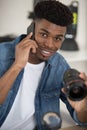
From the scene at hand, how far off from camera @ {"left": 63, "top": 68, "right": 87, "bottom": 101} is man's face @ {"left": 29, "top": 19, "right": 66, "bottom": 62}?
173 millimetres

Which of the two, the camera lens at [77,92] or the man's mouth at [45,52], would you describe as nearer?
the camera lens at [77,92]

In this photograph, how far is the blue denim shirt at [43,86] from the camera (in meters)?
1.09

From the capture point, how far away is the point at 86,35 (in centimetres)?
178

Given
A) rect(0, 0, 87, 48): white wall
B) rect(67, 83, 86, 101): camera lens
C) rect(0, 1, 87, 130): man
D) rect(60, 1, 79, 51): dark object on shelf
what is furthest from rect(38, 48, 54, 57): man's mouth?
rect(60, 1, 79, 51): dark object on shelf

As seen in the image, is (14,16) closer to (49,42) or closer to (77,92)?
(49,42)

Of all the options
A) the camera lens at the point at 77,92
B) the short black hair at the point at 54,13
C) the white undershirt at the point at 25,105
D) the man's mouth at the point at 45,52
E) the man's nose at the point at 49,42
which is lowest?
the white undershirt at the point at 25,105

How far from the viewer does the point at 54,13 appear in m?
1.03

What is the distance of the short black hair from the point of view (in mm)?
1028

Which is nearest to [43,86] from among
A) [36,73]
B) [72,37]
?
[36,73]

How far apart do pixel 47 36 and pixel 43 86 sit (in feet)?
0.77

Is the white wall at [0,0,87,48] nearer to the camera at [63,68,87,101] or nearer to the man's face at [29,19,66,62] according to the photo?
the man's face at [29,19,66,62]

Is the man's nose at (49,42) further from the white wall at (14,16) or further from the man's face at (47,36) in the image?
the white wall at (14,16)

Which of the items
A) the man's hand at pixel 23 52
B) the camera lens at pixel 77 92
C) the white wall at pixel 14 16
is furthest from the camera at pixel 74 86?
the white wall at pixel 14 16

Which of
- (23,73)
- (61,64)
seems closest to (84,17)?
(61,64)
